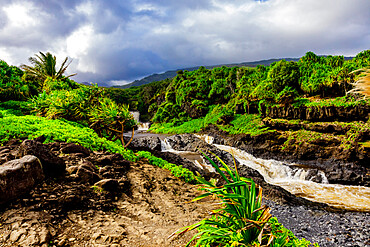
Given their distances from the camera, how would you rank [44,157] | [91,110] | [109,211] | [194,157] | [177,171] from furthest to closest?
[194,157] → [91,110] → [177,171] → [44,157] → [109,211]

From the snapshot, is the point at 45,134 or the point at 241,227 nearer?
the point at 241,227

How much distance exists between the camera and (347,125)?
1464 centimetres

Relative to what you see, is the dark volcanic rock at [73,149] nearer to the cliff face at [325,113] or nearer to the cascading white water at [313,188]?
the cascading white water at [313,188]

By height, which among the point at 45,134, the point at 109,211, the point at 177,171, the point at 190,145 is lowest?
the point at 190,145

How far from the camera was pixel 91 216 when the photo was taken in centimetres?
305

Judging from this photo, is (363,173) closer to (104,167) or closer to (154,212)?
(154,212)

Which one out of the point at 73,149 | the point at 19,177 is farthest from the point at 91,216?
the point at 73,149

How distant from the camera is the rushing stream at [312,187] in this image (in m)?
8.35

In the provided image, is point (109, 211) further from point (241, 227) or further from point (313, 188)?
point (313, 188)

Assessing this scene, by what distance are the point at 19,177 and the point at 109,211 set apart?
1.56 meters

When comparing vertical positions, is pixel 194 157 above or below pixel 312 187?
above

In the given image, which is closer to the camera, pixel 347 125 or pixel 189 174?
pixel 189 174

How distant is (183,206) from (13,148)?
4.36 meters

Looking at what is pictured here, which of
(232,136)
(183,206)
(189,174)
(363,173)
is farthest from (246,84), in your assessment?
(183,206)
